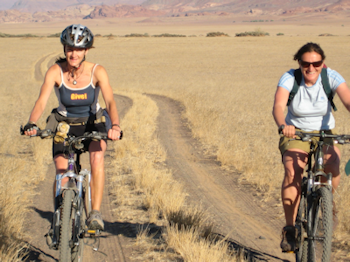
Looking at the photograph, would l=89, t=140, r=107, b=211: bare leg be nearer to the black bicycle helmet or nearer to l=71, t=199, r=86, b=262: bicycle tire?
l=71, t=199, r=86, b=262: bicycle tire

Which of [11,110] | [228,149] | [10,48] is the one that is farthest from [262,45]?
[228,149]

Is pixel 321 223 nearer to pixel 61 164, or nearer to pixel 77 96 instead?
pixel 61 164

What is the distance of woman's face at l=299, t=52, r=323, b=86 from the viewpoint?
12.2ft

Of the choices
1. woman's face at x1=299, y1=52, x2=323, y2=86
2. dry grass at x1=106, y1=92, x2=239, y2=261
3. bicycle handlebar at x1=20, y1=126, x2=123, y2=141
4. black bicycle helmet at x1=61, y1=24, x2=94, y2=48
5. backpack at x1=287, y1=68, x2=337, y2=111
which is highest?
black bicycle helmet at x1=61, y1=24, x2=94, y2=48

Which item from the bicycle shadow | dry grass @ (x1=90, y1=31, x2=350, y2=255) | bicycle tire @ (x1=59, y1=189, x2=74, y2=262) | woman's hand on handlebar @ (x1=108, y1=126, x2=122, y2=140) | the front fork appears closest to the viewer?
bicycle tire @ (x1=59, y1=189, x2=74, y2=262)

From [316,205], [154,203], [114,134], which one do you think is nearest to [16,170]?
[154,203]

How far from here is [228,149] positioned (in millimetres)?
8969

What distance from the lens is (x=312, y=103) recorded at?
386cm

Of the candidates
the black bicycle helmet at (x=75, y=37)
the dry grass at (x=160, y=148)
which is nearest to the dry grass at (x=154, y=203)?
the dry grass at (x=160, y=148)

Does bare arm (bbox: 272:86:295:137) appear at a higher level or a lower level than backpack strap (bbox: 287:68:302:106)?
lower

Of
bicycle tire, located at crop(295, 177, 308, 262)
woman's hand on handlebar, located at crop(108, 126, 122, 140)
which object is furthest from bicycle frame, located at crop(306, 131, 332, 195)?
woman's hand on handlebar, located at crop(108, 126, 122, 140)

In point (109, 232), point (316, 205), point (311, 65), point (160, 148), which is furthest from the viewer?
point (160, 148)

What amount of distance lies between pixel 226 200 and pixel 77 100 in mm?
3068

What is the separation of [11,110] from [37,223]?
11.1 meters
